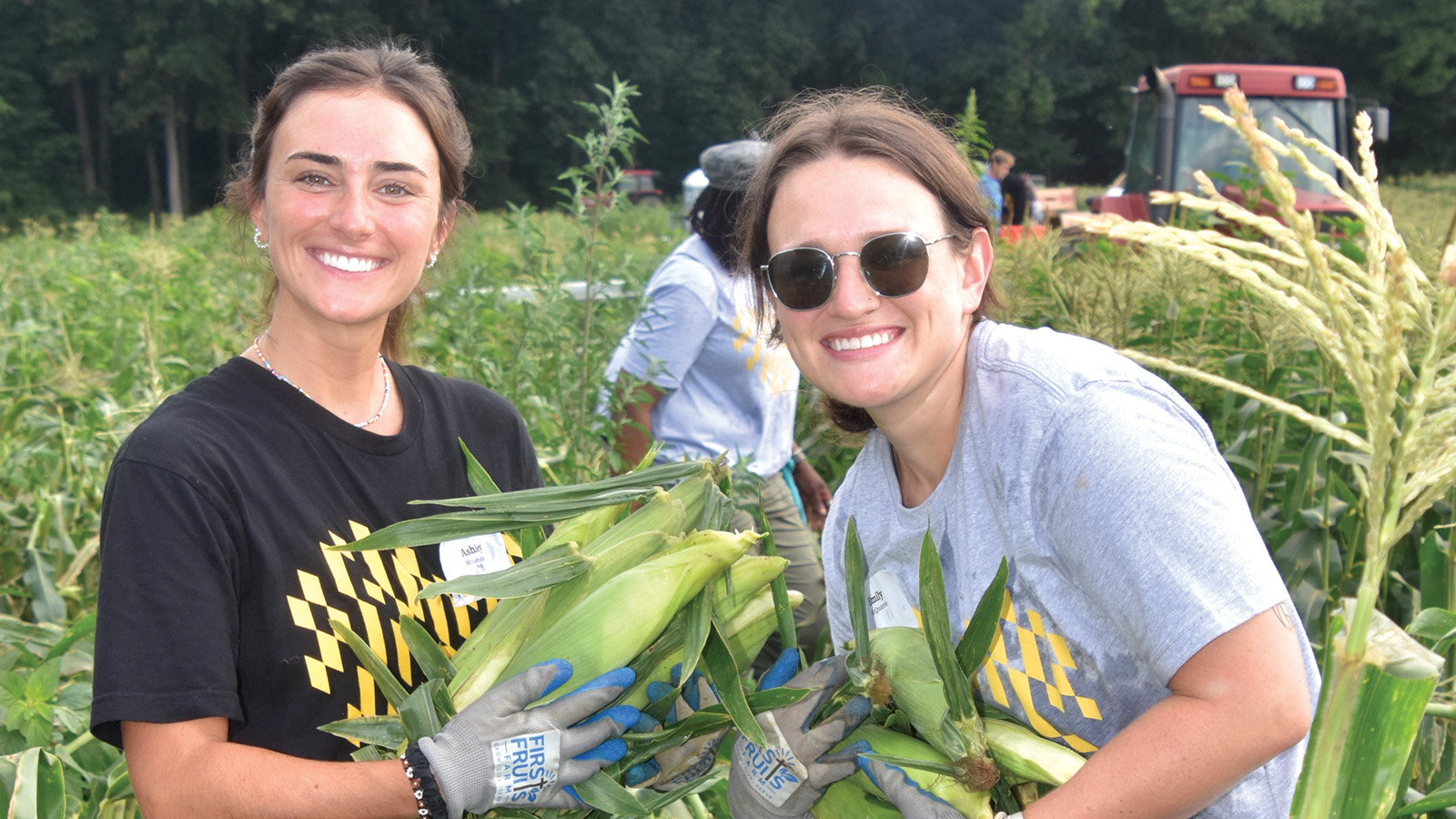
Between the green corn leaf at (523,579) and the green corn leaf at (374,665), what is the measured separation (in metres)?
0.14

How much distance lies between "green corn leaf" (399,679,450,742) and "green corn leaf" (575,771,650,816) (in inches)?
9.1

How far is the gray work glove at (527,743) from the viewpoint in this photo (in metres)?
1.37

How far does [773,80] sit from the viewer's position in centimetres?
4222

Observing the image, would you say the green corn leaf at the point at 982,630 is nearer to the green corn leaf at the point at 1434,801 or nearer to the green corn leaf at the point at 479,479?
the green corn leaf at the point at 1434,801

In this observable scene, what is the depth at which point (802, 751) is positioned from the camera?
1.53 m

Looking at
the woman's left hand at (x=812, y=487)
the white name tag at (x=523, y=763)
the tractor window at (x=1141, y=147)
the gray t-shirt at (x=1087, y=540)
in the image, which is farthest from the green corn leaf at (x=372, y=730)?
the tractor window at (x=1141, y=147)

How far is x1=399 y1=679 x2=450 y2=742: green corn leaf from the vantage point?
1428mm

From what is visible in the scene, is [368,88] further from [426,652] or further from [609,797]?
[609,797]

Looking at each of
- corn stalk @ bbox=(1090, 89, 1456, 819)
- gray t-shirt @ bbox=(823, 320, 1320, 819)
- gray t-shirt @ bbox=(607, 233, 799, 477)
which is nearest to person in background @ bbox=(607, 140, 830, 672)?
gray t-shirt @ bbox=(607, 233, 799, 477)

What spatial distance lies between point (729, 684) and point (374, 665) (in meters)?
0.54

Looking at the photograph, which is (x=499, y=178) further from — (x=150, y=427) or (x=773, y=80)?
(x=150, y=427)

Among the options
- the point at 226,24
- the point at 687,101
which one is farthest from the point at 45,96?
the point at 687,101

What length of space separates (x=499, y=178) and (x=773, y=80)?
13.1 metres

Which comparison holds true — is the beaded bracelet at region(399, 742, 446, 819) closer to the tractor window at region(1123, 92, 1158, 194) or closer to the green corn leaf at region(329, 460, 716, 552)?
the green corn leaf at region(329, 460, 716, 552)
